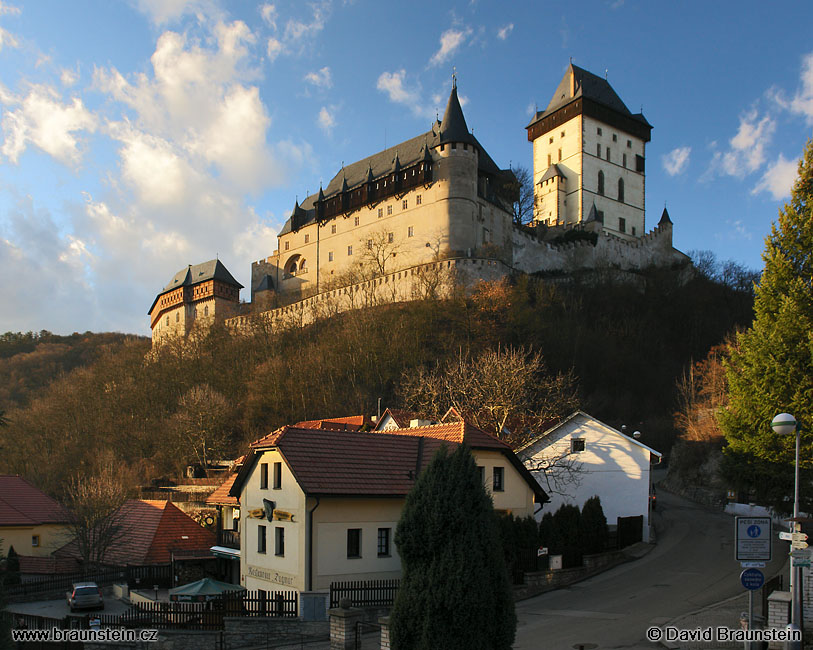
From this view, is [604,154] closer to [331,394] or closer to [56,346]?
[331,394]

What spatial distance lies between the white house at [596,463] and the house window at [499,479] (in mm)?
4376

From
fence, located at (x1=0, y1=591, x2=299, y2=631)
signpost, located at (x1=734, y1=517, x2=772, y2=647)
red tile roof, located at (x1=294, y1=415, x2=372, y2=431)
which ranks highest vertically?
signpost, located at (x1=734, y1=517, x2=772, y2=647)

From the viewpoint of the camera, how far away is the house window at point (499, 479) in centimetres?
2481

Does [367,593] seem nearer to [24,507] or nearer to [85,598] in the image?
[85,598]

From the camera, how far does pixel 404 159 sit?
77.8m

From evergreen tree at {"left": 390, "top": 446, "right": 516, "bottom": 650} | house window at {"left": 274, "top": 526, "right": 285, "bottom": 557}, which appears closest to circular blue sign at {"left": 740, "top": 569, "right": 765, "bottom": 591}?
evergreen tree at {"left": 390, "top": 446, "right": 516, "bottom": 650}

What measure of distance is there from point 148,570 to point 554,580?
56.2ft

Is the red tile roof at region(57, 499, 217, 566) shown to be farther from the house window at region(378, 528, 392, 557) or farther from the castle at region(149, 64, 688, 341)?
the castle at region(149, 64, 688, 341)

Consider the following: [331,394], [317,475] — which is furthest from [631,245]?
[317,475]

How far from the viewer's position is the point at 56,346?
11069cm

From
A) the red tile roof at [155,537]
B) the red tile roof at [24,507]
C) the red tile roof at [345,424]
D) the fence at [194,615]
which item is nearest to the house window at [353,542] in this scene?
the fence at [194,615]

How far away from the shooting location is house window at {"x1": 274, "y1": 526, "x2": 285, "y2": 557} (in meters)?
21.4

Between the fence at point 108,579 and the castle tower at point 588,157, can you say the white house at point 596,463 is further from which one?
the castle tower at point 588,157

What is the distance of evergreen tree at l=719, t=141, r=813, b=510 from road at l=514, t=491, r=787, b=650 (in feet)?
11.2
